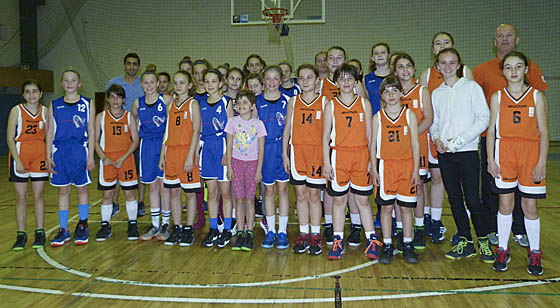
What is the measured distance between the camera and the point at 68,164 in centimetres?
412

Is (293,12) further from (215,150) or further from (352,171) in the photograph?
(352,171)

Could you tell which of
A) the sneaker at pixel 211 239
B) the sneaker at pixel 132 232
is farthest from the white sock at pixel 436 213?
the sneaker at pixel 132 232

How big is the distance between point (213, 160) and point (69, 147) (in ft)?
4.77

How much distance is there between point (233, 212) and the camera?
14.7 ft

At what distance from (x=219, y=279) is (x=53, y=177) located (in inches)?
83.3

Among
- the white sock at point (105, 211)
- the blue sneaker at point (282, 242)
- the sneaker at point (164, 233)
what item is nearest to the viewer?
the blue sneaker at point (282, 242)

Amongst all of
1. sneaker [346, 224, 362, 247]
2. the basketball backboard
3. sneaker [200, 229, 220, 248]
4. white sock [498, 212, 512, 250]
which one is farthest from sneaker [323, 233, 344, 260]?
the basketball backboard

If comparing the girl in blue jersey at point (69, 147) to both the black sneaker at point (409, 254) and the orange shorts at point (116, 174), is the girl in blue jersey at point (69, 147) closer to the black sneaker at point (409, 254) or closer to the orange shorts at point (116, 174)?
the orange shorts at point (116, 174)

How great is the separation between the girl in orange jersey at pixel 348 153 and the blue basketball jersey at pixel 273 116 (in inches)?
20.4

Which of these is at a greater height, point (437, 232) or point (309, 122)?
point (309, 122)

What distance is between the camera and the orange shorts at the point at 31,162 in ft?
13.3

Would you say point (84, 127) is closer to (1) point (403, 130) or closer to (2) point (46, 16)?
(1) point (403, 130)

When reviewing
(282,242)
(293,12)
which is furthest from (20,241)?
(293,12)

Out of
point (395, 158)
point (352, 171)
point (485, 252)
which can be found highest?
point (395, 158)
